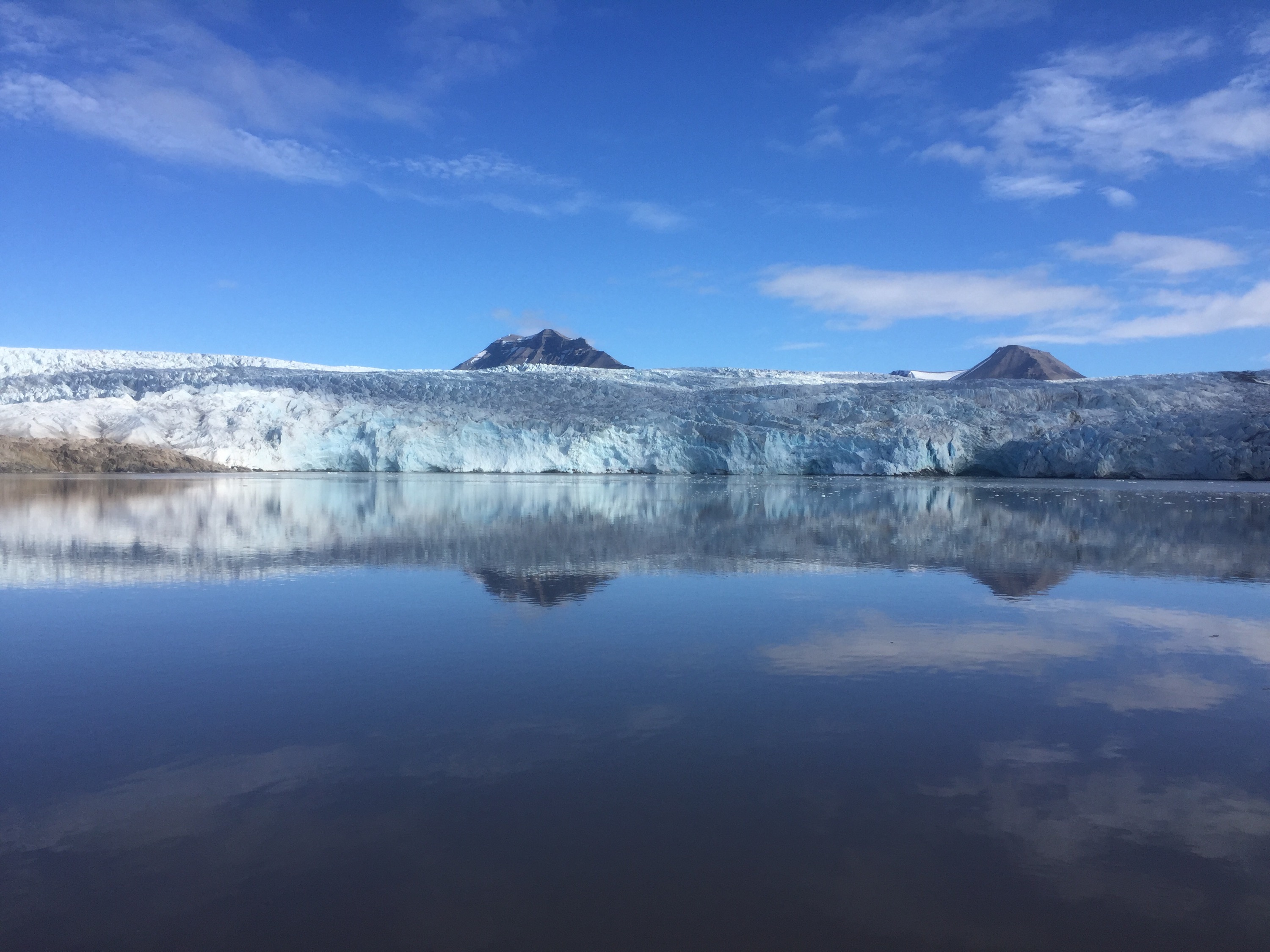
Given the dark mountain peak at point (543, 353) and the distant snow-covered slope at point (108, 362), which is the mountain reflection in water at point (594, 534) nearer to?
the distant snow-covered slope at point (108, 362)

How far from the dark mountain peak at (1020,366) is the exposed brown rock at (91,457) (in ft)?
226

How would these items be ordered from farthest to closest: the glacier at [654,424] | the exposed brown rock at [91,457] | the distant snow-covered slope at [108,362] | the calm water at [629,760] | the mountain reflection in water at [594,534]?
the distant snow-covered slope at [108,362], the glacier at [654,424], the exposed brown rock at [91,457], the mountain reflection in water at [594,534], the calm water at [629,760]

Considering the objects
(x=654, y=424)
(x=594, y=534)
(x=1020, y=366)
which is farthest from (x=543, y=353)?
(x=594, y=534)

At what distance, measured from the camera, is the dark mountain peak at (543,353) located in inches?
3556

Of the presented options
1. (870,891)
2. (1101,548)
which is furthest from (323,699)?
(1101,548)

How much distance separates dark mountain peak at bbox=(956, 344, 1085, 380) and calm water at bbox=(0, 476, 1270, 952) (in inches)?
3130

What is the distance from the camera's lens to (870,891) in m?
2.11

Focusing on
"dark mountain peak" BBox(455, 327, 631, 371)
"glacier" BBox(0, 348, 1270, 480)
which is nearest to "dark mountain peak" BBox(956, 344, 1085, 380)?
"dark mountain peak" BBox(455, 327, 631, 371)

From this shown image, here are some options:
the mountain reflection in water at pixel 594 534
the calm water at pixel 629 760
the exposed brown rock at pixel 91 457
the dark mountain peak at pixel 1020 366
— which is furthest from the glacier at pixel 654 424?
the dark mountain peak at pixel 1020 366

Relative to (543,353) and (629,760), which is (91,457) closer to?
(629,760)

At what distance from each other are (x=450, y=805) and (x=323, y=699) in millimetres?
1298

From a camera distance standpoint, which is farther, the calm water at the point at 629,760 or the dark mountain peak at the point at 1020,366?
the dark mountain peak at the point at 1020,366

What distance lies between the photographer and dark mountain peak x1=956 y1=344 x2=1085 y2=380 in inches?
3159

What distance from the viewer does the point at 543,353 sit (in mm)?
94938
